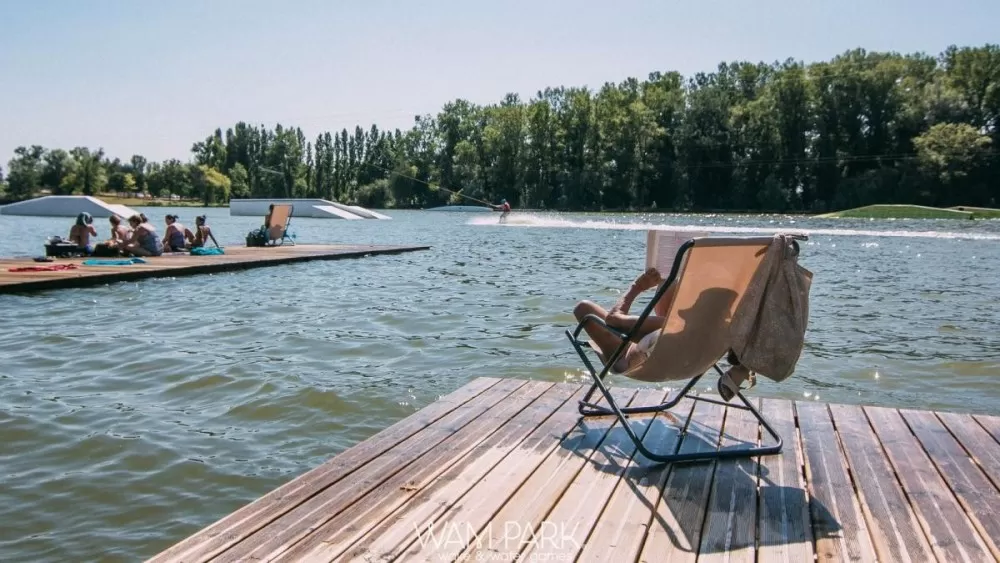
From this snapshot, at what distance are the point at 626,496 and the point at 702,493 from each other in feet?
1.00

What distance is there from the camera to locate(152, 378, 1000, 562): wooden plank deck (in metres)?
2.67

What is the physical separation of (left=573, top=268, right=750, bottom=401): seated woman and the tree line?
6712 cm

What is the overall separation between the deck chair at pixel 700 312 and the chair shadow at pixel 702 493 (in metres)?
0.11

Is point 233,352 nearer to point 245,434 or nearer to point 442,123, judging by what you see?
point 245,434

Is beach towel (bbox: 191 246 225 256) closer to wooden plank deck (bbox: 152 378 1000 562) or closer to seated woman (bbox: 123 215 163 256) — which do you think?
seated woman (bbox: 123 215 163 256)

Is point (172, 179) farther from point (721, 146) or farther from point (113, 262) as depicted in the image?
point (113, 262)

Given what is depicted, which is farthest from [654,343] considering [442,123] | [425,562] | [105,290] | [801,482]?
[442,123]

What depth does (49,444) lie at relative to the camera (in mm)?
5141

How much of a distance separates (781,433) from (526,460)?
1.40 m

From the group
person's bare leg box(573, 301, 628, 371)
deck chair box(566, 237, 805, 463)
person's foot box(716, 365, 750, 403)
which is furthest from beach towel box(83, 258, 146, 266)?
person's foot box(716, 365, 750, 403)

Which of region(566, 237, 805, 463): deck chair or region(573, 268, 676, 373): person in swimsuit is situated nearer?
region(566, 237, 805, 463): deck chair

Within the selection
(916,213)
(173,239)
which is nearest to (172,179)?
(916,213)

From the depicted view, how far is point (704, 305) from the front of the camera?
3.55m

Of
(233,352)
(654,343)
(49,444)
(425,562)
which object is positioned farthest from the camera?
(233,352)
